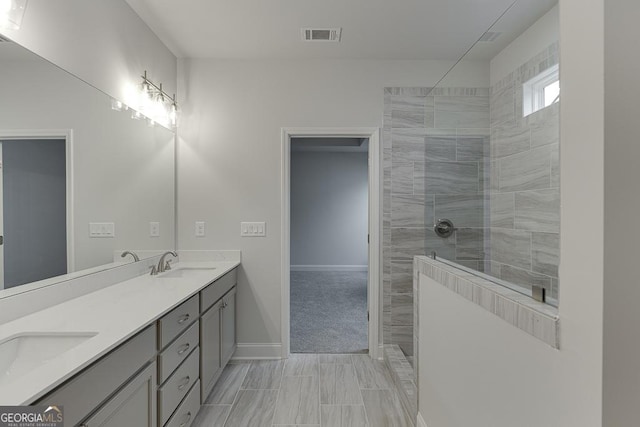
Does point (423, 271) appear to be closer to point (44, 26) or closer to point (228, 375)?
point (228, 375)

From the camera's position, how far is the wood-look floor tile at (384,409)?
6.72ft

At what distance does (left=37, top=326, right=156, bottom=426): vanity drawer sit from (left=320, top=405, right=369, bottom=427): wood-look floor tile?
4.00 ft

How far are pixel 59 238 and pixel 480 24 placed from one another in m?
3.01

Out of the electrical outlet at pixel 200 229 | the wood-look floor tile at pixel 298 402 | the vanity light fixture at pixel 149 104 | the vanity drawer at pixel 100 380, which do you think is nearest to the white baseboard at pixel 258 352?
the wood-look floor tile at pixel 298 402

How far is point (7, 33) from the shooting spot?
1370 mm

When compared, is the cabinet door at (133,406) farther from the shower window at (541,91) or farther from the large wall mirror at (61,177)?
the shower window at (541,91)

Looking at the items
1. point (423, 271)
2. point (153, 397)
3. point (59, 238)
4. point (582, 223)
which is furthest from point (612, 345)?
point (59, 238)

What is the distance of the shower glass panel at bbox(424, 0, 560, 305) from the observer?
1172mm

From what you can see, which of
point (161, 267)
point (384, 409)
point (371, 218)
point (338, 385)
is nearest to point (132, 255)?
point (161, 267)

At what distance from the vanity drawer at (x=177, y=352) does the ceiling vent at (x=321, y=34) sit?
2198 mm

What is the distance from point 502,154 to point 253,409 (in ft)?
7.13

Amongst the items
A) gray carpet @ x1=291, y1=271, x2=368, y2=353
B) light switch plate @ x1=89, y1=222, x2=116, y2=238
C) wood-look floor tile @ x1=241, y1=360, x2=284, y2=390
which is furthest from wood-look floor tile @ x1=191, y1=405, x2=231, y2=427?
light switch plate @ x1=89, y1=222, x2=116, y2=238

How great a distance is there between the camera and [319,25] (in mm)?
2408

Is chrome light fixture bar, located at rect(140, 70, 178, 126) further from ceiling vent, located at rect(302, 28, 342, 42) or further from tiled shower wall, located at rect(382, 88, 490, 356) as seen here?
tiled shower wall, located at rect(382, 88, 490, 356)
